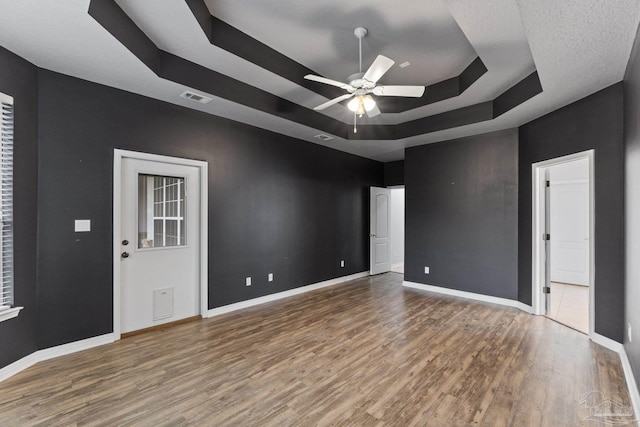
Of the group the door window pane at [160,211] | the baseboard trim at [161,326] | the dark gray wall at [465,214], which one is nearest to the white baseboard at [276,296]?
the baseboard trim at [161,326]

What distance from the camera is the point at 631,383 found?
234 cm

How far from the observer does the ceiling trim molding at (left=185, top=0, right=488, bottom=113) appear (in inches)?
106

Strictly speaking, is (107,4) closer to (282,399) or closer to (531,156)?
(282,399)

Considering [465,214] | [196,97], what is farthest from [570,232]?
[196,97]

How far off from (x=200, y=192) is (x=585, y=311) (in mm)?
5620

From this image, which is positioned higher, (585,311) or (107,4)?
(107,4)

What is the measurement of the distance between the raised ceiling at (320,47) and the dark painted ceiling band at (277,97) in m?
0.01

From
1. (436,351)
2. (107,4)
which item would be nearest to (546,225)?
(436,351)

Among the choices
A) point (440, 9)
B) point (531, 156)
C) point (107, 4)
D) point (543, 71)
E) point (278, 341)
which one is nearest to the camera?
point (107, 4)

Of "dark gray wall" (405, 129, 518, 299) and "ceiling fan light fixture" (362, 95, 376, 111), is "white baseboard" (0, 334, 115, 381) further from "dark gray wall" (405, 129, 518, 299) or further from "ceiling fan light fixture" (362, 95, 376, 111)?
"dark gray wall" (405, 129, 518, 299)

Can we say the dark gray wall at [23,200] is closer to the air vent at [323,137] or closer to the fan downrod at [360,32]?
the fan downrod at [360,32]

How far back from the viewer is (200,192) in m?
3.95

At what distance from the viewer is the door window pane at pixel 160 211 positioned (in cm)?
348

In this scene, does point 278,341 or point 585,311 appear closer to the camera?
point 278,341
